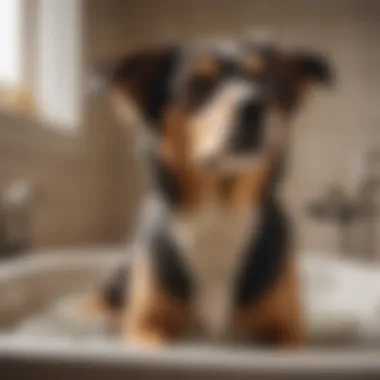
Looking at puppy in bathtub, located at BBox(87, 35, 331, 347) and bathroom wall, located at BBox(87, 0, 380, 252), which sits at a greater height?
bathroom wall, located at BBox(87, 0, 380, 252)

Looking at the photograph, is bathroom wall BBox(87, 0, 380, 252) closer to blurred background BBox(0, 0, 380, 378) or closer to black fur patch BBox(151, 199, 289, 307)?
blurred background BBox(0, 0, 380, 378)

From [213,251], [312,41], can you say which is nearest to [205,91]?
[213,251]

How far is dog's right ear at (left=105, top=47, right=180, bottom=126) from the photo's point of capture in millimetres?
513

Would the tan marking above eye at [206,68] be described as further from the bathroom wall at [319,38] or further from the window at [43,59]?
the bathroom wall at [319,38]

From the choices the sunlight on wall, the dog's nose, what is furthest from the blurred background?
the dog's nose

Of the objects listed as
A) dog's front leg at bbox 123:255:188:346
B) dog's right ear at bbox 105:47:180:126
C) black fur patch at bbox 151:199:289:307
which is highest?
dog's right ear at bbox 105:47:180:126

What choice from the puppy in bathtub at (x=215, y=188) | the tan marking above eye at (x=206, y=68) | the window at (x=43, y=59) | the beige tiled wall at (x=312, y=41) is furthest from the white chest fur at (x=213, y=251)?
the beige tiled wall at (x=312, y=41)

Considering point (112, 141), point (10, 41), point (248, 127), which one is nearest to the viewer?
point (248, 127)

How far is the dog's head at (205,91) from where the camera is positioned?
0.50 meters

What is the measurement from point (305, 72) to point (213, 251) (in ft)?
0.52

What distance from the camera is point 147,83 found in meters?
0.52

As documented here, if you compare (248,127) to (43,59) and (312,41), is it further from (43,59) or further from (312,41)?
(312,41)

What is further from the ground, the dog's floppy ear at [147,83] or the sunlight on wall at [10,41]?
the sunlight on wall at [10,41]

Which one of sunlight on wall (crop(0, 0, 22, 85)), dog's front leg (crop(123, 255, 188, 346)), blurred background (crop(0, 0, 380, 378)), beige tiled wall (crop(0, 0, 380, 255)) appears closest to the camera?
dog's front leg (crop(123, 255, 188, 346))
